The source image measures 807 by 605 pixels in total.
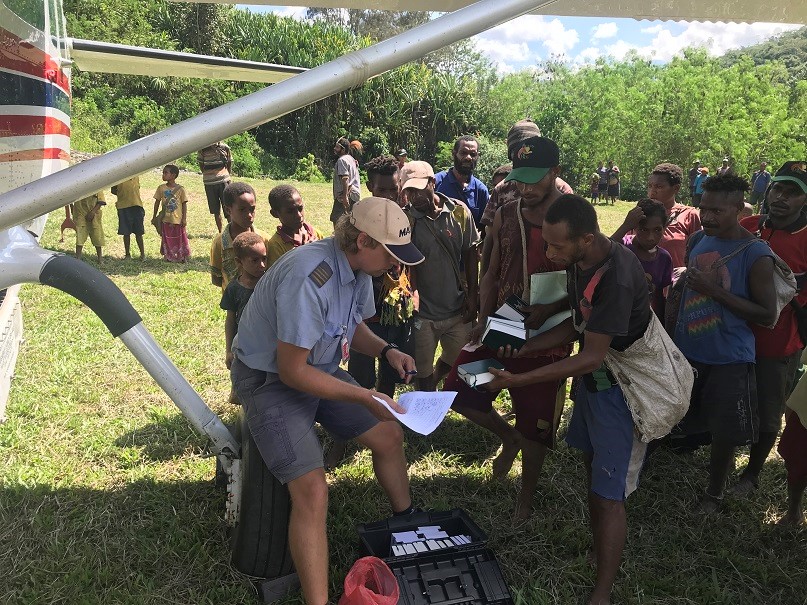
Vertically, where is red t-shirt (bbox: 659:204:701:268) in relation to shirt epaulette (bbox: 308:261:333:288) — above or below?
below

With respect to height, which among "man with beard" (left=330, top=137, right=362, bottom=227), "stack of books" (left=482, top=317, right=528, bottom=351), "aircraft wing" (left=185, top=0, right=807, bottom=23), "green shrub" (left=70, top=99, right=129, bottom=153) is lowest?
"green shrub" (left=70, top=99, right=129, bottom=153)

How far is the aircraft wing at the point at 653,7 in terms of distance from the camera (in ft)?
13.0

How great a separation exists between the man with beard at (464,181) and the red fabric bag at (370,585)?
3.19 metres

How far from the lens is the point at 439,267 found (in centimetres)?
415

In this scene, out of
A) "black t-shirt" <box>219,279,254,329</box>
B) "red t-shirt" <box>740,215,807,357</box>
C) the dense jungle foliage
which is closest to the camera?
"red t-shirt" <box>740,215,807,357</box>

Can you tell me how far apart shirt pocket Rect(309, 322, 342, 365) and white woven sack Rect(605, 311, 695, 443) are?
1.17 m

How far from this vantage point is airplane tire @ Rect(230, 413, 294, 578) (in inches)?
111

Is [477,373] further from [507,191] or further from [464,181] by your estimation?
[464,181]

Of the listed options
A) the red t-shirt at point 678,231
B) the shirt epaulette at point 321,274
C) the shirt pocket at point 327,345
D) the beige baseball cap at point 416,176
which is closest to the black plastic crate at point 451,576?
the shirt pocket at point 327,345

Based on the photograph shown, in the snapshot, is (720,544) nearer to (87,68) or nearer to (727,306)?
(727,306)

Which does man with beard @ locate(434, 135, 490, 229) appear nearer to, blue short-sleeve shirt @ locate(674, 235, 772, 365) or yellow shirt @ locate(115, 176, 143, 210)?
blue short-sleeve shirt @ locate(674, 235, 772, 365)

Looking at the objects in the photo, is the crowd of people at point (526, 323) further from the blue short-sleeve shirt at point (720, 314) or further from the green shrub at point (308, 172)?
the green shrub at point (308, 172)

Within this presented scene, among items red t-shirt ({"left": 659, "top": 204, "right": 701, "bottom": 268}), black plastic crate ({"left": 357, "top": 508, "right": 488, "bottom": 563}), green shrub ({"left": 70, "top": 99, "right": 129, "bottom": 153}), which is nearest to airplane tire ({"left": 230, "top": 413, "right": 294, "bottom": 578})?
black plastic crate ({"left": 357, "top": 508, "right": 488, "bottom": 563})

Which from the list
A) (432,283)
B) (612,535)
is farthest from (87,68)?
(612,535)
